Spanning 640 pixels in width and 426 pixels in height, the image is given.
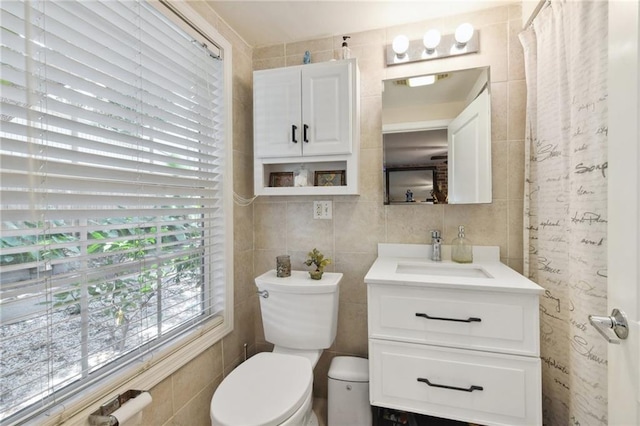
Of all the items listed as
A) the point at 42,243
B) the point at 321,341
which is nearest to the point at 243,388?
the point at 321,341

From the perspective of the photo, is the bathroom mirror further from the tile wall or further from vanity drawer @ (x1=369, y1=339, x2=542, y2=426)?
vanity drawer @ (x1=369, y1=339, x2=542, y2=426)

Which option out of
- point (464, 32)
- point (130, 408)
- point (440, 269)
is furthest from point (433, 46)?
point (130, 408)

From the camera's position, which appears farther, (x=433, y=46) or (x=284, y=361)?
(x=433, y=46)

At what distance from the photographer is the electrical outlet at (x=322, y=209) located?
184 centimetres

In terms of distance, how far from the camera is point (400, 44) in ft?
5.36

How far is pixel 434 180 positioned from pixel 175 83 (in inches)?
53.6

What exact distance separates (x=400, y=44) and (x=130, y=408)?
77.7 inches

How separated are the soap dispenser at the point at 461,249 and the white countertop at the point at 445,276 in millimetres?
36

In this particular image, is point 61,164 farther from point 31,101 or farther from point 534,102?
point 534,102

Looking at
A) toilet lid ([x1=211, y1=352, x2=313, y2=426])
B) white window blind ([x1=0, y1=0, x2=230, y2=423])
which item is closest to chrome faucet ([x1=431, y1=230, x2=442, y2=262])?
toilet lid ([x1=211, y1=352, x2=313, y2=426])

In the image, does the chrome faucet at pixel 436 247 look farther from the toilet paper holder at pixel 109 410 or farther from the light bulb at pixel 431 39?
the toilet paper holder at pixel 109 410

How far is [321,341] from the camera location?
1.58 meters

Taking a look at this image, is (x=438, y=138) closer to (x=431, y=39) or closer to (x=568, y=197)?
(x=431, y=39)

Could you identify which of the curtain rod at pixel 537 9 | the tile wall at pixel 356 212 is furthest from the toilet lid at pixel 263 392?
the curtain rod at pixel 537 9
